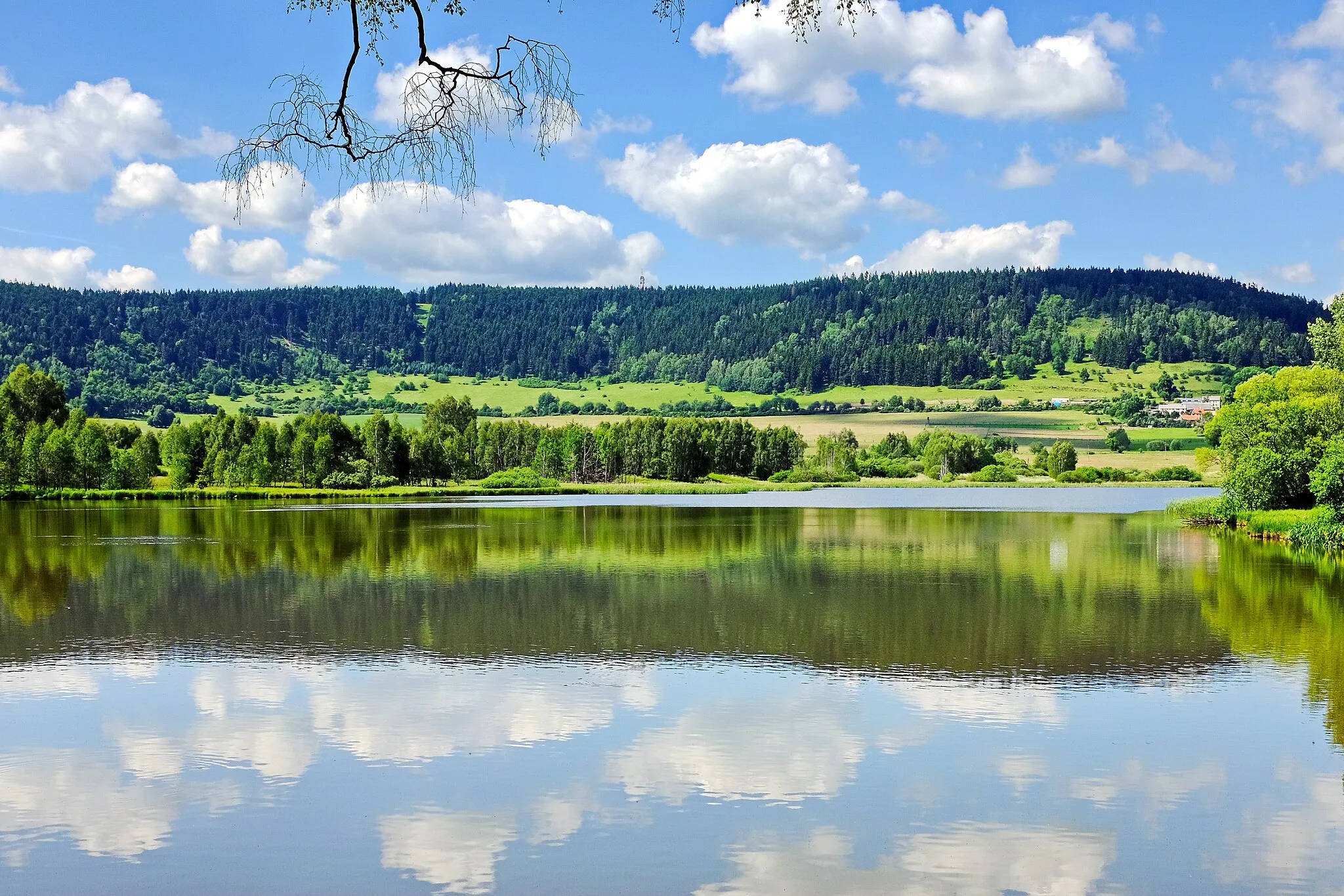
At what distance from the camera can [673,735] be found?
17000 mm

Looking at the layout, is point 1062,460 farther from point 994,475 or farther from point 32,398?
point 32,398

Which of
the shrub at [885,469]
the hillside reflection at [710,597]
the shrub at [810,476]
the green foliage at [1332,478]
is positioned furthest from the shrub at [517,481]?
the green foliage at [1332,478]

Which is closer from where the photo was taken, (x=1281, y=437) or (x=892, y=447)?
(x=1281, y=437)

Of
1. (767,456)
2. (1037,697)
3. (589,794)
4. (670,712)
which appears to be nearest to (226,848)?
(589,794)

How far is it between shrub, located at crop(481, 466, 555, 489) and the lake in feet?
329

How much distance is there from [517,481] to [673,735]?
12484cm

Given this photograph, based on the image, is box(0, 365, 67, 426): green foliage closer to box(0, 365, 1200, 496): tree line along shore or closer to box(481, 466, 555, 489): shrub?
box(0, 365, 1200, 496): tree line along shore

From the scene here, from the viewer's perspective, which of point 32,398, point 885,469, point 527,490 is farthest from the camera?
point 885,469

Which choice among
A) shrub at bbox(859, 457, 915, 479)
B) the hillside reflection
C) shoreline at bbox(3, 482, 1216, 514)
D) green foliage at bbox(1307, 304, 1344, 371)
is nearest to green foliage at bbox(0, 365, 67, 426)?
shoreline at bbox(3, 482, 1216, 514)

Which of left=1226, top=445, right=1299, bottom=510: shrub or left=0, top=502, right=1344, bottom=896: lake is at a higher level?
left=1226, top=445, right=1299, bottom=510: shrub

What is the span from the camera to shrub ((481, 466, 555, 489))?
138 metres

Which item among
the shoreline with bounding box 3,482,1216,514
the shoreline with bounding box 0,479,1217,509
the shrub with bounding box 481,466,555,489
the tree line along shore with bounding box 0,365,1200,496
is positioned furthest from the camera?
the shrub with bounding box 481,466,555,489

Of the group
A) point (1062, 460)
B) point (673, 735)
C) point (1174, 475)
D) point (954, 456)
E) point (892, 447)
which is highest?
point (892, 447)

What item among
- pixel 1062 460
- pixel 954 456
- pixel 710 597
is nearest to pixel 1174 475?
pixel 1062 460
